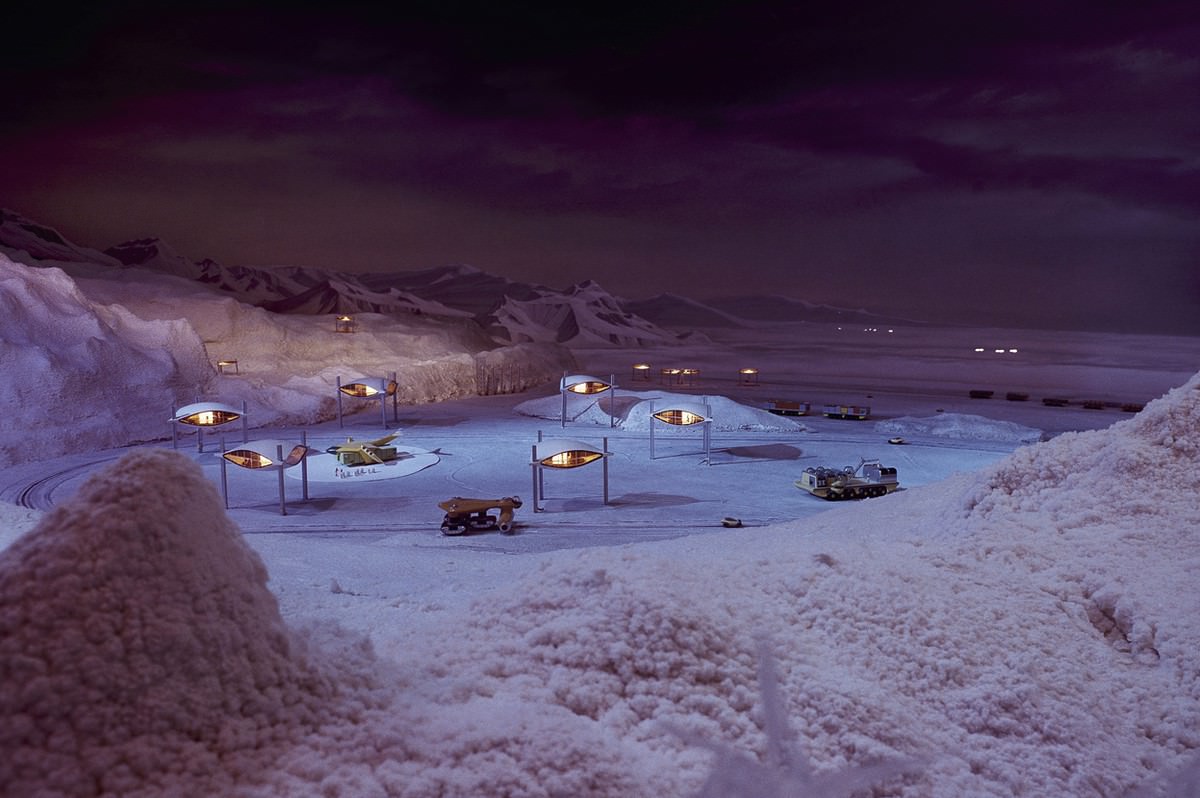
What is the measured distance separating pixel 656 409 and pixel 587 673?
2040 centimetres

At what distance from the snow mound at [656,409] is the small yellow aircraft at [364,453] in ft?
27.2

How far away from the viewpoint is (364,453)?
18656 millimetres

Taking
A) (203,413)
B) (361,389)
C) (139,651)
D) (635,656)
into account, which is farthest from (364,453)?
(139,651)

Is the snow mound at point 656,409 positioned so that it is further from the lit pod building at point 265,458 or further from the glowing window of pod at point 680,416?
the lit pod building at point 265,458

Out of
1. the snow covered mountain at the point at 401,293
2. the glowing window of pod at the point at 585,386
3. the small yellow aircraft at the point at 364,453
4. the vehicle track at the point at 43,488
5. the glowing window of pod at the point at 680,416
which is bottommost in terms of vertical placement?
the vehicle track at the point at 43,488

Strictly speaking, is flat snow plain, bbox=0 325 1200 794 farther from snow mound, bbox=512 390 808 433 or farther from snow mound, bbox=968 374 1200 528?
snow mound, bbox=968 374 1200 528

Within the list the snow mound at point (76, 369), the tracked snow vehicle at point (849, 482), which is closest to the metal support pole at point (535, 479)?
the tracked snow vehicle at point (849, 482)

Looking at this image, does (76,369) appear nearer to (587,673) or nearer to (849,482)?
(849,482)

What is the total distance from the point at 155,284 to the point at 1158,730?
140 feet

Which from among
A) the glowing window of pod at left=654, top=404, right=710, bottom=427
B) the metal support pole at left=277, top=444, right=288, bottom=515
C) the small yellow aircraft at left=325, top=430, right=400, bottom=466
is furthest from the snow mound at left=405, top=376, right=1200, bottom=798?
Result: the small yellow aircraft at left=325, top=430, right=400, bottom=466

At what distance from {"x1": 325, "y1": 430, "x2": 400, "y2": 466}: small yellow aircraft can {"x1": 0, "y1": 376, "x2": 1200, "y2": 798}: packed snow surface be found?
15.7 m

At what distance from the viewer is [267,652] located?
2369 mm

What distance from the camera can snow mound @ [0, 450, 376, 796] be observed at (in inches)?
72.1

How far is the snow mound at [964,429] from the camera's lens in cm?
2264
